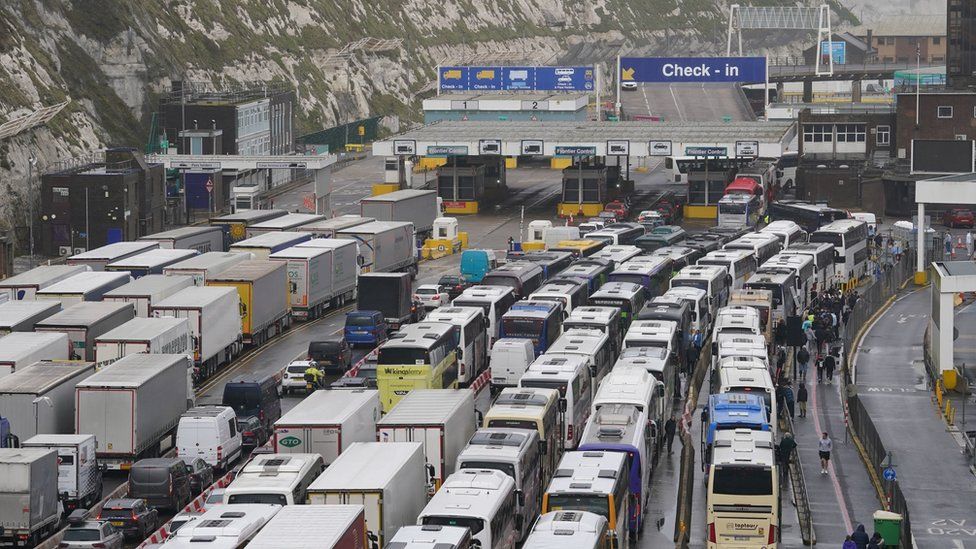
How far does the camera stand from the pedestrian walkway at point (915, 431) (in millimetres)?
43438

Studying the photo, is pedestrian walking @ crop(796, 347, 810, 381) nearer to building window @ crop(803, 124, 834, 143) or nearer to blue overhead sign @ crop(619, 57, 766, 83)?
building window @ crop(803, 124, 834, 143)

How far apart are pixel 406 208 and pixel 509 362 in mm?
39990

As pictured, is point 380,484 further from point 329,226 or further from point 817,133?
point 817,133

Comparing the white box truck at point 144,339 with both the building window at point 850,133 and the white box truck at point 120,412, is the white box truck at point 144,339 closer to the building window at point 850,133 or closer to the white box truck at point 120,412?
the white box truck at point 120,412

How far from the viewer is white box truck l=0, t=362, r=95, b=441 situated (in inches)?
1848

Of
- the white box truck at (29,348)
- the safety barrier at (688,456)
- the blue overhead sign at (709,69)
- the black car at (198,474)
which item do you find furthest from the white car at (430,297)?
the blue overhead sign at (709,69)

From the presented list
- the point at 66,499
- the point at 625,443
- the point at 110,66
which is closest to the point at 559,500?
the point at 625,443

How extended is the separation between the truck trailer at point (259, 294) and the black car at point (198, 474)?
17.8m

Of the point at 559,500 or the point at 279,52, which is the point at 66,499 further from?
the point at 279,52

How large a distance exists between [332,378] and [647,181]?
240 ft

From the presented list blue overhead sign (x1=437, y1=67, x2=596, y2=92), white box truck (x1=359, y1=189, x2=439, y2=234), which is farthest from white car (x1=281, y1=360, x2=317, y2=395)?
blue overhead sign (x1=437, y1=67, x2=596, y2=92)

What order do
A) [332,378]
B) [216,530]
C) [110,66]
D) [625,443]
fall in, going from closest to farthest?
[216,530], [625,443], [332,378], [110,66]

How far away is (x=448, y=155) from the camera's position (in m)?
112

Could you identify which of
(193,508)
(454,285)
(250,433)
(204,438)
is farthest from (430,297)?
(193,508)
